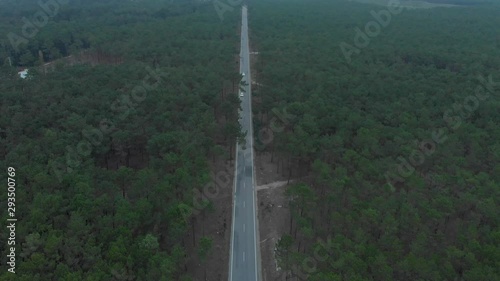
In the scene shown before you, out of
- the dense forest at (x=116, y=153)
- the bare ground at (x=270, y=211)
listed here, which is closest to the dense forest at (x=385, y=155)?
the bare ground at (x=270, y=211)

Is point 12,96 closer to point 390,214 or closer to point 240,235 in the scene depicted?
point 240,235

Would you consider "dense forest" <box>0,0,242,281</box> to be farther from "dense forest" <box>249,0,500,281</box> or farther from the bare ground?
"dense forest" <box>249,0,500,281</box>

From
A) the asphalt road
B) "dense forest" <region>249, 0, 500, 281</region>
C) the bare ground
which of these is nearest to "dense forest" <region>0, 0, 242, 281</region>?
the asphalt road

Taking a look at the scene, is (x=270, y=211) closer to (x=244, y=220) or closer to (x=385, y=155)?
(x=244, y=220)

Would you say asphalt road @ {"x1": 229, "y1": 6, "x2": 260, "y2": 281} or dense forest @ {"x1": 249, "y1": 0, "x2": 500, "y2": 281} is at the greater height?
dense forest @ {"x1": 249, "y1": 0, "x2": 500, "y2": 281}

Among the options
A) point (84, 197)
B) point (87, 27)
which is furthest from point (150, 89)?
point (87, 27)

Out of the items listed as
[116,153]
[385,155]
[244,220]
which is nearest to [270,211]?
[244,220]

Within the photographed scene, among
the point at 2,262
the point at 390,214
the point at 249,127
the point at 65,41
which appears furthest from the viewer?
the point at 65,41
